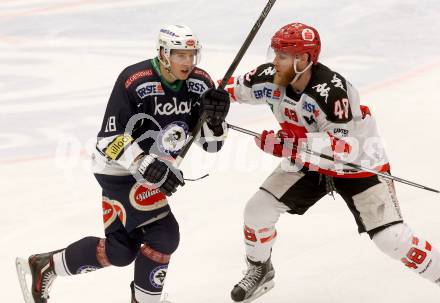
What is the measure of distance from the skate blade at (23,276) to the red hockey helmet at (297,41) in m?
1.76

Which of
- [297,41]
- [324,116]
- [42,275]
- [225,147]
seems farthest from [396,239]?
[225,147]

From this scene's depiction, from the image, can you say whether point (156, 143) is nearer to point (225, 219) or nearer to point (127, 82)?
point (127, 82)

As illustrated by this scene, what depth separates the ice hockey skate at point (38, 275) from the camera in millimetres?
4594

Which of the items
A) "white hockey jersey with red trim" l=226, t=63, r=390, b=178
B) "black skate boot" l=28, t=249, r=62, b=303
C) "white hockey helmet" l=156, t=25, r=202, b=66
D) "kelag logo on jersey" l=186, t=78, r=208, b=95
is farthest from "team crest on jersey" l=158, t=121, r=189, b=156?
"black skate boot" l=28, t=249, r=62, b=303

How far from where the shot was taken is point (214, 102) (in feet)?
13.7

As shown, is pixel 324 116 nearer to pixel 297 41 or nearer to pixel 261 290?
pixel 297 41

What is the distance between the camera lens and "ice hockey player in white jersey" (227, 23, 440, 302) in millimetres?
4312

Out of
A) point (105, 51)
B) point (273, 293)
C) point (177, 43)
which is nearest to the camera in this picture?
point (177, 43)

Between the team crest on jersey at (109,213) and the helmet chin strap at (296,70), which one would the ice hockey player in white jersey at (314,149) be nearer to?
the helmet chin strap at (296,70)

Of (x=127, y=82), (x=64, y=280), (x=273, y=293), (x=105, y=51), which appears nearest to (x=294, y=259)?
(x=273, y=293)

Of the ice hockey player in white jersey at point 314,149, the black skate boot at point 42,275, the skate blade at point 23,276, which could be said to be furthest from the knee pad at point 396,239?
the skate blade at point 23,276

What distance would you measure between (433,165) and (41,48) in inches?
179

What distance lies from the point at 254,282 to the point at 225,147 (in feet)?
7.12

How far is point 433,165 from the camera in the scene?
6395 millimetres
